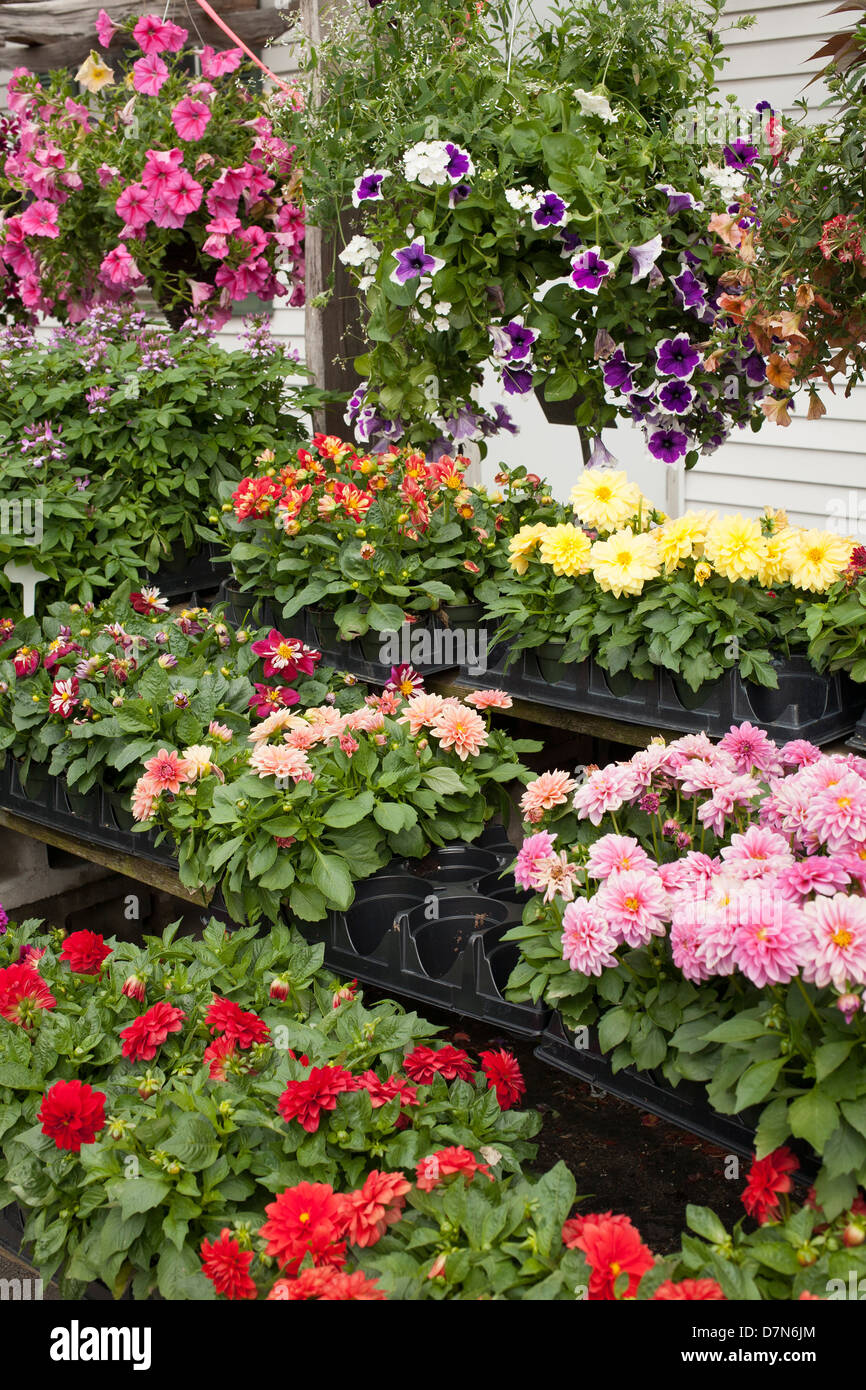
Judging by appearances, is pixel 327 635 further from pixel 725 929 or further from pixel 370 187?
pixel 725 929

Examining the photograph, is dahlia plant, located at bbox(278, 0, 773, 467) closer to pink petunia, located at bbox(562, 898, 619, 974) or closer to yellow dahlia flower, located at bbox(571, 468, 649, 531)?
yellow dahlia flower, located at bbox(571, 468, 649, 531)

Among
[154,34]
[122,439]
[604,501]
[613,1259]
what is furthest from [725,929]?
[154,34]

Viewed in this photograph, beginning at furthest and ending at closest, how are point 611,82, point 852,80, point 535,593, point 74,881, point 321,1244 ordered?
point 74,881 → point 611,82 → point 535,593 → point 852,80 → point 321,1244

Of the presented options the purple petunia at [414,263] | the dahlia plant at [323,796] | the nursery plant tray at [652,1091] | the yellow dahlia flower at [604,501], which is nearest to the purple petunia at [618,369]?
the yellow dahlia flower at [604,501]

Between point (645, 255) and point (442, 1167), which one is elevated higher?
point (645, 255)

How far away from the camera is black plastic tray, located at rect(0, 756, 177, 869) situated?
91.6 inches

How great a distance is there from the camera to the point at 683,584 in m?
2.16

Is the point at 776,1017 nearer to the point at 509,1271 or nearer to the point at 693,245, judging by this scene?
the point at 509,1271

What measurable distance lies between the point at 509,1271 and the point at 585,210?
1.85 m

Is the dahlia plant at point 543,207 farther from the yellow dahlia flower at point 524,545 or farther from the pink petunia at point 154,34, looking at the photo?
the pink petunia at point 154,34

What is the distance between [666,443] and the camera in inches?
103

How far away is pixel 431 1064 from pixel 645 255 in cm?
150

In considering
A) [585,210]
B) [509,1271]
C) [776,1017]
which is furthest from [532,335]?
[509,1271]

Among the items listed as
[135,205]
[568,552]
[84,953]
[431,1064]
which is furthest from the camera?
[135,205]
